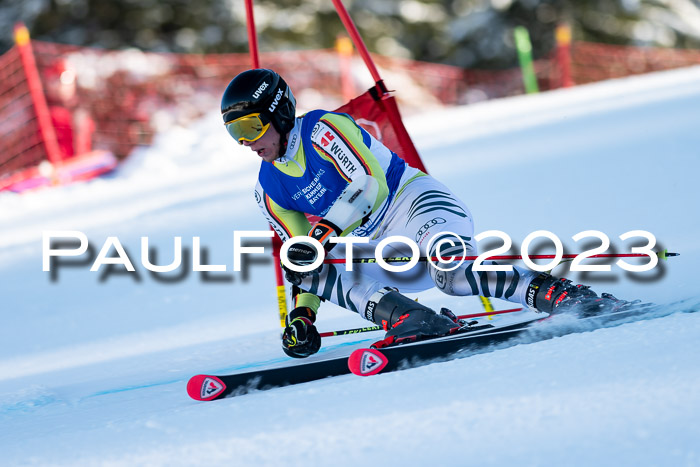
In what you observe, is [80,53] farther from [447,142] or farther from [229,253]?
[229,253]

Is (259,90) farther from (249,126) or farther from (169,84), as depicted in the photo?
(169,84)

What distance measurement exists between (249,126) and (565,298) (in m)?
1.25

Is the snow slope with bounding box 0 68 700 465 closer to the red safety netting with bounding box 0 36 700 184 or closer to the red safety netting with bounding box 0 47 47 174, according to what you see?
the red safety netting with bounding box 0 47 47 174

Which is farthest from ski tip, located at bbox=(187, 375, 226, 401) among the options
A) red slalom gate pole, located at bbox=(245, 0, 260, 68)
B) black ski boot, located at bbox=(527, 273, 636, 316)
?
red slalom gate pole, located at bbox=(245, 0, 260, 68)

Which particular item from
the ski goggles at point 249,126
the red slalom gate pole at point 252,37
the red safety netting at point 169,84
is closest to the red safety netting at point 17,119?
the red safety netting at point 169,84

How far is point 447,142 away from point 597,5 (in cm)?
1100

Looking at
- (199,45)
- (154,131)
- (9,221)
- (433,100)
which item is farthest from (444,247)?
(199,45)

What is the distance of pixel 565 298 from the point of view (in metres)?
2.74

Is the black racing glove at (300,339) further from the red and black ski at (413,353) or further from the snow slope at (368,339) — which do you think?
the red and black ski at (413,353)

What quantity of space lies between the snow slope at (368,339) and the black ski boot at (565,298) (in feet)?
0.80

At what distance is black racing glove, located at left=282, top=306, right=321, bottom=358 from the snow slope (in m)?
0.13

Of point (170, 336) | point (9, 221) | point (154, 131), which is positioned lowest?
point (170, 336)

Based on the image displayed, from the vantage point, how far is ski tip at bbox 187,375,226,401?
2633 millimetres

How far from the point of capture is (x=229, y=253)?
5.57 metres
